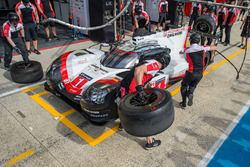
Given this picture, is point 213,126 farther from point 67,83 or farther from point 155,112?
point 67,83

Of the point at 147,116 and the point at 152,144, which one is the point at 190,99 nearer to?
the point at 152,144

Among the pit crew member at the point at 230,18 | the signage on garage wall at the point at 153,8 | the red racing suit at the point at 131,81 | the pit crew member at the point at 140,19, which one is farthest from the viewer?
the signage on garage wall at the point at 153,8

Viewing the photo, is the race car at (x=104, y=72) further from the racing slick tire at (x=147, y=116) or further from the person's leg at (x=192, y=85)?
the racing slick tire at (x=147, y=116)

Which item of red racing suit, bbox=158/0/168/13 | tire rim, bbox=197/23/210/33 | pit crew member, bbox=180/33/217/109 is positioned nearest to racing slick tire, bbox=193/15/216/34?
tire rim, bbox=197/23/210/33

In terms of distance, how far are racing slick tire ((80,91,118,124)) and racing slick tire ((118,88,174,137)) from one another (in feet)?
2.33

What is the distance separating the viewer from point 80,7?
10500 millimetres

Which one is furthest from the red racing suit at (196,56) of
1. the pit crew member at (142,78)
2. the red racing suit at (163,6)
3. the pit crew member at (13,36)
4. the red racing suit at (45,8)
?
the red racing suit at (45,8)

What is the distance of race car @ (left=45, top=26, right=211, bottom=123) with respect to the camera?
4.26 m

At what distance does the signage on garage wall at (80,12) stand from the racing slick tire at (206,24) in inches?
216

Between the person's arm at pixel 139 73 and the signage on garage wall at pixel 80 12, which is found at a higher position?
the signage on garage wall at pixel 80 12

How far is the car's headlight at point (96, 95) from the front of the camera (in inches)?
165

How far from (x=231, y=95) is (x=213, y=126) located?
64.4 inches

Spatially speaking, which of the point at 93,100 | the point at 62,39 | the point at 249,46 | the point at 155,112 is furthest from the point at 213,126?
the point at 62,39

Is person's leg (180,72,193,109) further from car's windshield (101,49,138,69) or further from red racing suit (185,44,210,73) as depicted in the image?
car's windshield (101,49,138,69)
